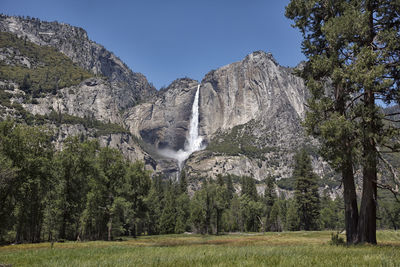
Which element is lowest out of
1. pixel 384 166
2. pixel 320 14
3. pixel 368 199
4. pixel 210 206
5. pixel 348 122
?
pixel 210 206

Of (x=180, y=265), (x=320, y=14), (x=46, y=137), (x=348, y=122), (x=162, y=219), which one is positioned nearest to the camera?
(x=180, y=265)

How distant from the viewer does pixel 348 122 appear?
12.6 m

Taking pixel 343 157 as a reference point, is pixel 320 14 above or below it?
above

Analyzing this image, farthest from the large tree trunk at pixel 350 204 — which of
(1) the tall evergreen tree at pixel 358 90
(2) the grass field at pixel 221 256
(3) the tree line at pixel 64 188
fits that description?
(3) the tree line at pixel 64 188

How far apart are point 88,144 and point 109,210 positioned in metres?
10.3

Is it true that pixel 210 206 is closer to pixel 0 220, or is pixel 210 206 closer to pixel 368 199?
pixel 0 220

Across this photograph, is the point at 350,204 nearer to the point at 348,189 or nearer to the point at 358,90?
the point at 348,189

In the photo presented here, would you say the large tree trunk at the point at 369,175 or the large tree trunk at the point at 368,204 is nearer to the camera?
the large tree trunk at the point at 369,175

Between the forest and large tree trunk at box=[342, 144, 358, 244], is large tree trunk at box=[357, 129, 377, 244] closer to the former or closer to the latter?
large tree trunk at box=[342, 144, 358, 244]

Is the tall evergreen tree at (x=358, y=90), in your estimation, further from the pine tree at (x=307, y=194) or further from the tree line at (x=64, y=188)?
the pine tree at (x=307, y=194)

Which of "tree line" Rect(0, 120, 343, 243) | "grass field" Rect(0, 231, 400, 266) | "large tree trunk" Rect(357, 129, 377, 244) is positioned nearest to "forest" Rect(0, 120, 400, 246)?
"tree line" Rect(0, 120, 343, 243)

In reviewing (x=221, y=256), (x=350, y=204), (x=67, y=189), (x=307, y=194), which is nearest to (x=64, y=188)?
(x=67, y=189)

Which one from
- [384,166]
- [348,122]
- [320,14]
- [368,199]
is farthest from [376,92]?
[320,14]

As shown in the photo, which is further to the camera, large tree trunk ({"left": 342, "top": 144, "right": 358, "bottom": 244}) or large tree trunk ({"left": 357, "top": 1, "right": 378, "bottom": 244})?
large tree trunk ({"left": 342, "top": 144, "right": 358, "bottom": 244})
